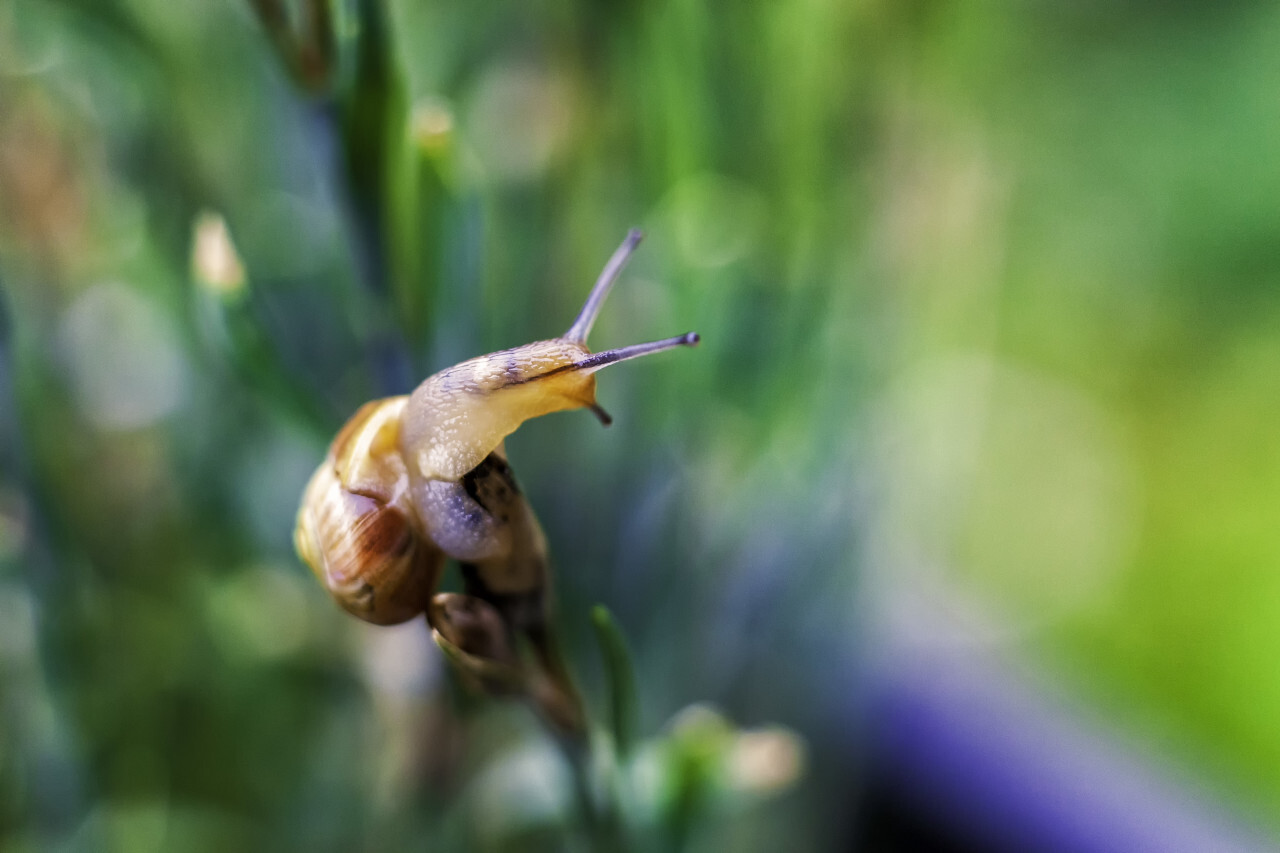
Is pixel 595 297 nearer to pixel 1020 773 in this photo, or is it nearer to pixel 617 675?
pixel 617 675

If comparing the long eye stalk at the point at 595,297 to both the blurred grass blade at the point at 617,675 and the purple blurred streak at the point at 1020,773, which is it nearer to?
the blurred grass blade at the point at 617,675

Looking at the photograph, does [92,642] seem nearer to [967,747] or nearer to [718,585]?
Answer: [718,585]

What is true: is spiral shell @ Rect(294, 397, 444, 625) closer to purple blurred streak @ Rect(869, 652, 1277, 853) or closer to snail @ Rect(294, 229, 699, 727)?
snail @ Rect(294, 229, 699, 727)

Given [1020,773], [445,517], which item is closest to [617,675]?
[445,517]

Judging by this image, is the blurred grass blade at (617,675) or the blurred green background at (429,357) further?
the blurred green background at (429,357)

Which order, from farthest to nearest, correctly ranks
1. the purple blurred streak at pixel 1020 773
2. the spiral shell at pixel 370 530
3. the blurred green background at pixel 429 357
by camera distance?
the purple blurred streak at pixel 1020 773 → the blurred green background at pixel 429 357 → the spiral shell at pixel 370 530

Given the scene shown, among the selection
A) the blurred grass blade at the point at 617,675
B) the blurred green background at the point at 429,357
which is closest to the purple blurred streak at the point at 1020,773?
the blurred green background at the point at 429,357
